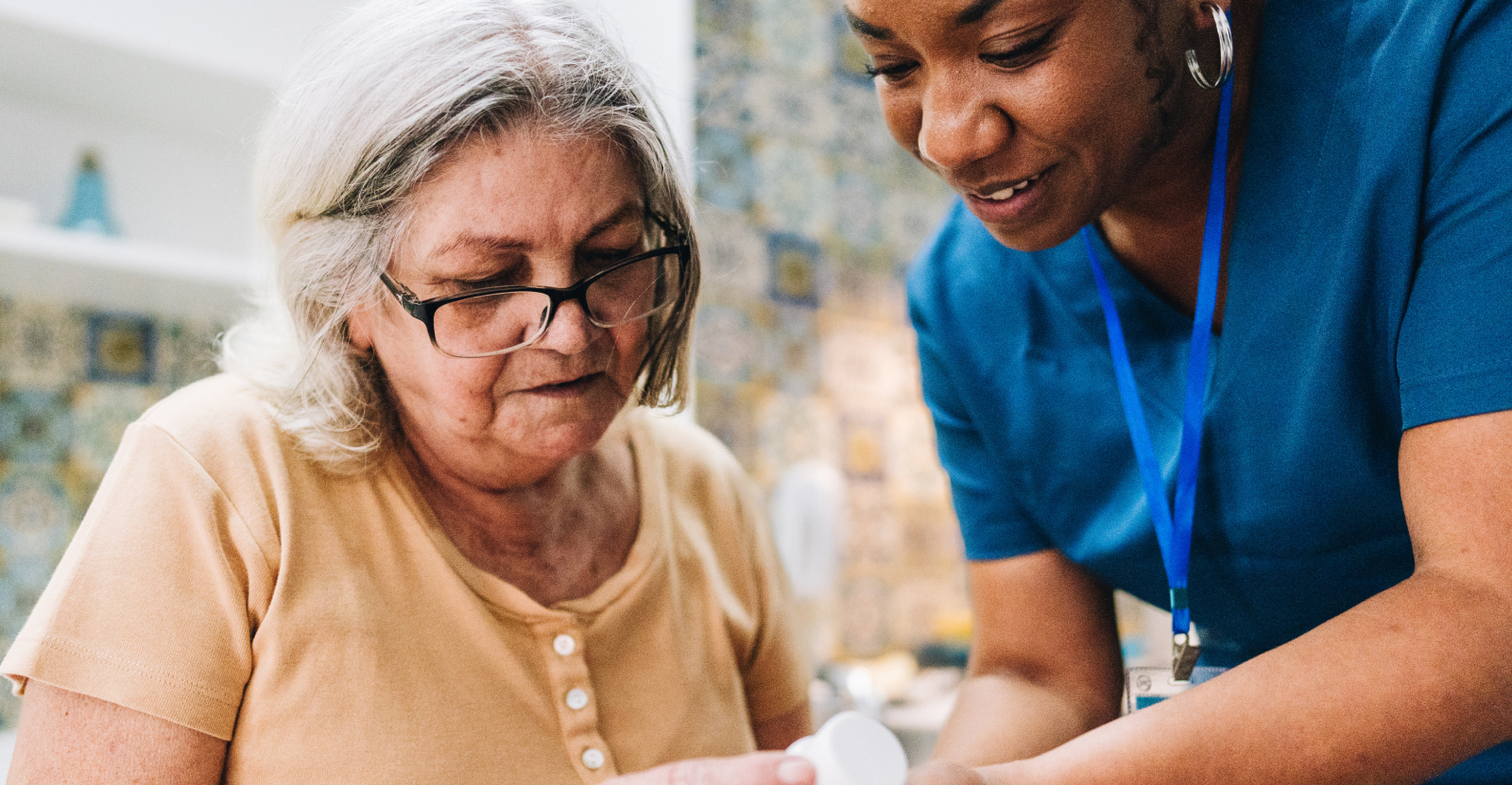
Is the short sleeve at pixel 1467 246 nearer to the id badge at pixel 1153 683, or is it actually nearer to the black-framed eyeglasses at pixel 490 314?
the id badge at pixel 1153 683

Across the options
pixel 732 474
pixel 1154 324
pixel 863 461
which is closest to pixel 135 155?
pixel 732 474

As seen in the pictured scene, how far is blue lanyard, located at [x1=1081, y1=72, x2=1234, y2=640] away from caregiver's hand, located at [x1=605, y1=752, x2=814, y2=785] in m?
0.46

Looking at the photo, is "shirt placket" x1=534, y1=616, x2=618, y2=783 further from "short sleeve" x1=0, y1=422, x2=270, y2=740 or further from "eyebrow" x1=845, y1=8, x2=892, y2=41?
"eyebrow" x1=845, y1=8, x2=892, y2=41

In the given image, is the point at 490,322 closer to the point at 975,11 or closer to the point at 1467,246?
the point at 975,11

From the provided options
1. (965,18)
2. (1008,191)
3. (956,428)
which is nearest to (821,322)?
(956,428)

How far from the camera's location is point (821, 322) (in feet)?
11.1

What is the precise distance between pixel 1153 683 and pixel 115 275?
2.08 metres

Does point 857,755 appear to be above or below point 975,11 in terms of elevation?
below

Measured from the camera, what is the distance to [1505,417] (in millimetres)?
753

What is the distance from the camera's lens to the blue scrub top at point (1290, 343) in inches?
32.0

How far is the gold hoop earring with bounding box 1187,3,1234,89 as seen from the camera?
0.90 m

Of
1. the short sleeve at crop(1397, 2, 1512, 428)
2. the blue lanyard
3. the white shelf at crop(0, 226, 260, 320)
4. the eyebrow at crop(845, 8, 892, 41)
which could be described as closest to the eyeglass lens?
the eyebrow at crop(845, 8, 892, 41)

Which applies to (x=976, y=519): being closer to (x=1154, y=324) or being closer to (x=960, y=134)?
(x=1154, y=324)

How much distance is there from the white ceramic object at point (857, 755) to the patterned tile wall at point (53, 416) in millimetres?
2180
